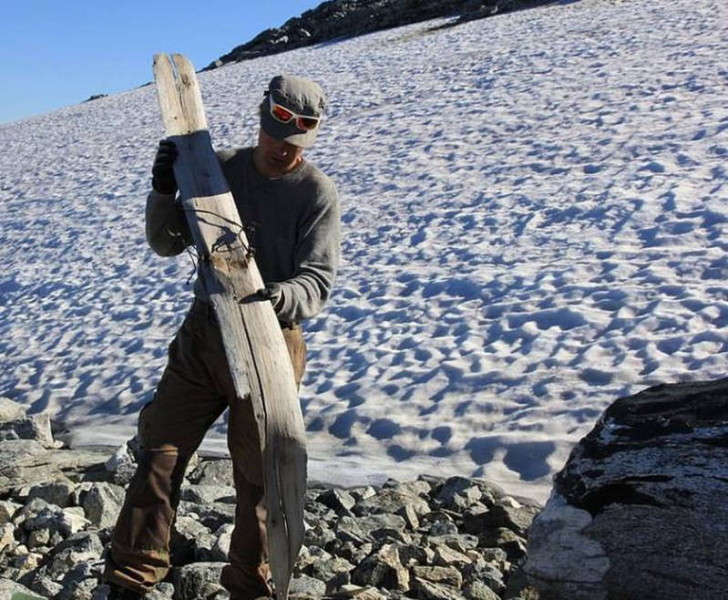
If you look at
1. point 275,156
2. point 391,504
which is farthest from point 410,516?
point 275,156

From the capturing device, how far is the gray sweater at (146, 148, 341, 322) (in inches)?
147

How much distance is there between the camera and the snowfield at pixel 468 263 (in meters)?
6.62

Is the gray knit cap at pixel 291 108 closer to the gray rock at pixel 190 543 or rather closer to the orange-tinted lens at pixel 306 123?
the orange-tinted lens at pixel 306 123

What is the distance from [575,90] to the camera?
1470cm

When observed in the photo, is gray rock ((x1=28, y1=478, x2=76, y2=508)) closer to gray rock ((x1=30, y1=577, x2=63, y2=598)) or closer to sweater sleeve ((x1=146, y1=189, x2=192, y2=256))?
gray rock ((x1=30, y1=577, x2=63, y2=598))

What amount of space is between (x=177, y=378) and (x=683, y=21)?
1632cm

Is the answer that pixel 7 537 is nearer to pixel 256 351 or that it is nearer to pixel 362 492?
pixel 362 492

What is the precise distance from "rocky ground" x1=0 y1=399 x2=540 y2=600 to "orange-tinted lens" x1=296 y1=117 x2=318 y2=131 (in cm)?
188

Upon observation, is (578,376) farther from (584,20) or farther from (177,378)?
(584,20)

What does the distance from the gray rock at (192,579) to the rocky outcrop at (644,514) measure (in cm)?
146

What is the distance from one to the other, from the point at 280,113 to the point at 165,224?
0.64 meters

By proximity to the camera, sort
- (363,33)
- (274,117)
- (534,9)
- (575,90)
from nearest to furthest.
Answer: (274,117) < (575,90) < (534,9) < (363,33)

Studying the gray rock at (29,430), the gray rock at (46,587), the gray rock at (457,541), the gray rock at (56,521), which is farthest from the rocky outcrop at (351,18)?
the gray rock at (46,587)

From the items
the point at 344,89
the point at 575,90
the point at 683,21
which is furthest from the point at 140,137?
the point at 683,21
